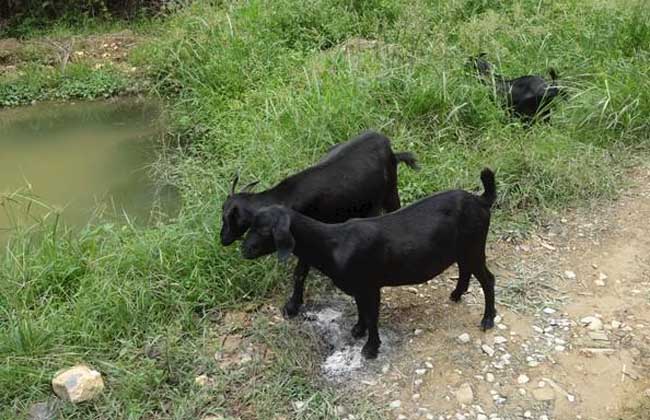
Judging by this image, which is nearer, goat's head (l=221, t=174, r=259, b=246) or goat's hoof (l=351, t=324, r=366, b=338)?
goat's hoof (l=351, t=324, r=366, b=338)

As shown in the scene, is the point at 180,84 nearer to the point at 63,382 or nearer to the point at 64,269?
the point at 64,269

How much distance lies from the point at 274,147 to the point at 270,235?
6.24 ft

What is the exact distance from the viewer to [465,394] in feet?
11.7

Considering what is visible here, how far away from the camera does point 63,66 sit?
903 cm

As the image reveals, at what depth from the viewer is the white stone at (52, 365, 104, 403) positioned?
11.8 feet

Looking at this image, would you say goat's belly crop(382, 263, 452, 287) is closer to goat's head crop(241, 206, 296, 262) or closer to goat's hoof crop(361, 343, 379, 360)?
goat's hoof crop(361, 343, 379, 360)

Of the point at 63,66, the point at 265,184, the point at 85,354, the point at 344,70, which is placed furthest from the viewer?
the point at 63,66

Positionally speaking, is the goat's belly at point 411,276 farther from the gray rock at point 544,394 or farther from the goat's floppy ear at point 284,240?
the gray rock at point 544,394

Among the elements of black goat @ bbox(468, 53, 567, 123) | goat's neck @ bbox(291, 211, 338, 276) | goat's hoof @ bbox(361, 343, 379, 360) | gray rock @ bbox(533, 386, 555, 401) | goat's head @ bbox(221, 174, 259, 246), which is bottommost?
gray rock @ bbox(533, 386, 555, 401)

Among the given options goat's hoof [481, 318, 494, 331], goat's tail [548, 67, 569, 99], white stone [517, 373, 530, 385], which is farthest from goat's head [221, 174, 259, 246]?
goat's tail [548, 67, 569, 99]

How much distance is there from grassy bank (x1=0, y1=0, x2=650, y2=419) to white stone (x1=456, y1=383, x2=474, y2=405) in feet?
1.53

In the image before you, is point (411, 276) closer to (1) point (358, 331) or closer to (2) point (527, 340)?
(1) point (358, 331)

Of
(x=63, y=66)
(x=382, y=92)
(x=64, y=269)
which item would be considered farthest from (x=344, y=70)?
(x=63, y=66)

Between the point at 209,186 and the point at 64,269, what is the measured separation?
4.32 ft
